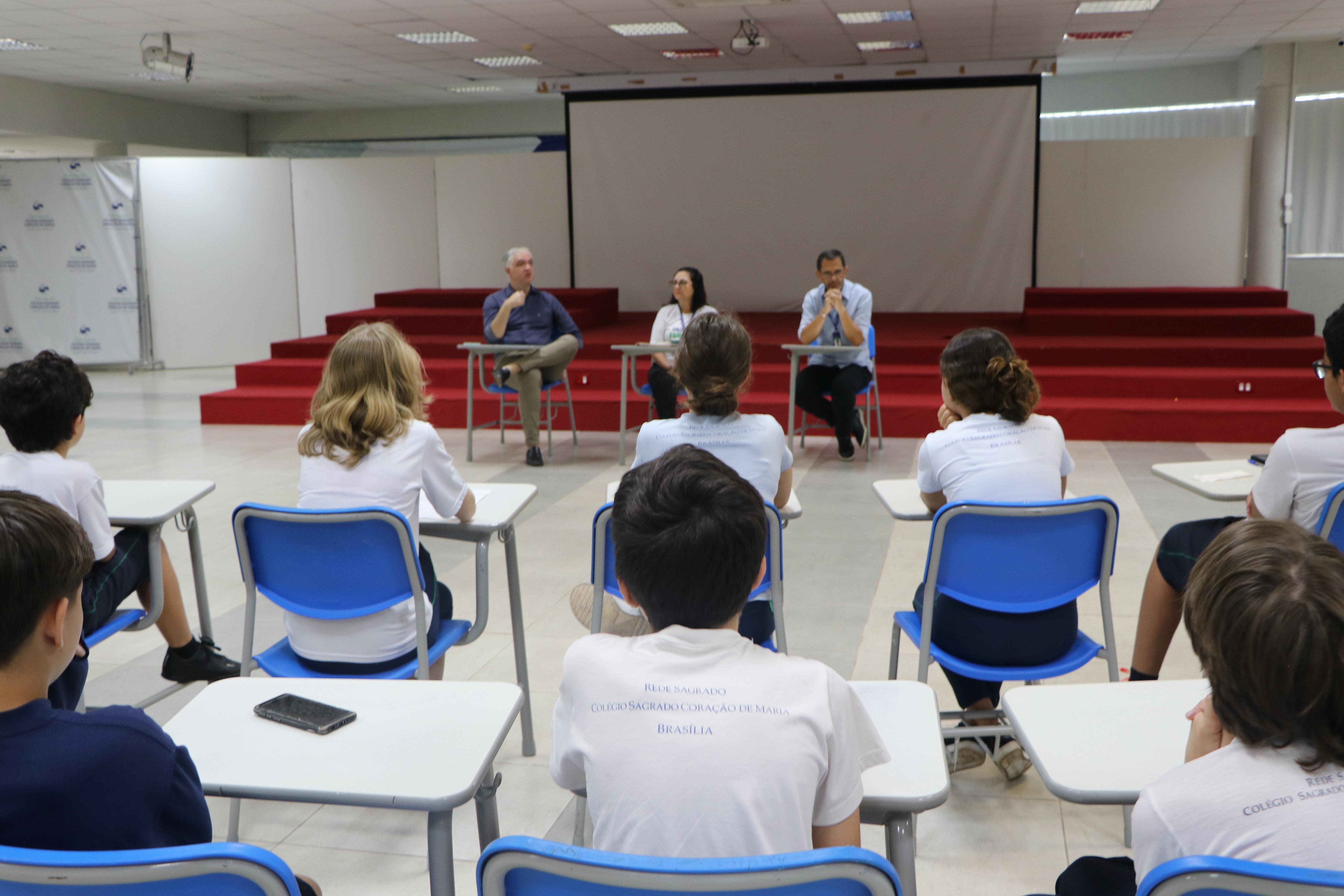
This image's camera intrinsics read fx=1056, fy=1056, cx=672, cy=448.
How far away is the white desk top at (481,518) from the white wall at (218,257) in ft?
29.9

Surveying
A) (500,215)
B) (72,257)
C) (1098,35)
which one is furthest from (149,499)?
(72,257)

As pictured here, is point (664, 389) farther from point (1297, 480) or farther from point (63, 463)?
point (1297, 480)

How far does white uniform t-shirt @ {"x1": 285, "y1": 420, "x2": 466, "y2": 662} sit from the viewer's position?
85.6 inches

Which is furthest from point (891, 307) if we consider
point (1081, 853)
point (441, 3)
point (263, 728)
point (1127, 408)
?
point (263, 728)

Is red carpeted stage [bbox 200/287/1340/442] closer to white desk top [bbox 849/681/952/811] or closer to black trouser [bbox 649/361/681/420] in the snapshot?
black trouser [bbox 649/361/681/420]

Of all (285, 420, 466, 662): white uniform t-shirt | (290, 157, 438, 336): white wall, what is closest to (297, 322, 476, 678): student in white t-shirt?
(285, 420, 466, 662): white uniform t-shirt

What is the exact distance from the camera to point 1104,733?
4.40 feet

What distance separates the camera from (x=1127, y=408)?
654 cm

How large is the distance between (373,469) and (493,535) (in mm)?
427

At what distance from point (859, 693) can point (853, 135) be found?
30.0 ft

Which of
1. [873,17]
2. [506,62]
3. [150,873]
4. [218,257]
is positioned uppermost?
[506,62]

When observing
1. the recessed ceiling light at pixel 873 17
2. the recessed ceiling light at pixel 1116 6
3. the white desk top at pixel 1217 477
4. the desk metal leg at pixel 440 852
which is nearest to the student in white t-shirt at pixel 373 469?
the desk metal leg at pixel 440 852

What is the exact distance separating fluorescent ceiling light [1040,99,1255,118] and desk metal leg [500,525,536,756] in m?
9.31

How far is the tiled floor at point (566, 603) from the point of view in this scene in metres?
2.12
